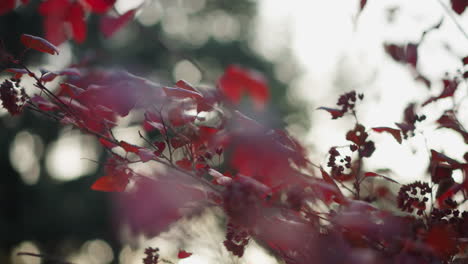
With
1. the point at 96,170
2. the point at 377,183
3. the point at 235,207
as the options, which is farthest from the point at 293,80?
the point at 235,207

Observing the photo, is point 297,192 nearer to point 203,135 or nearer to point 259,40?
point 203,135

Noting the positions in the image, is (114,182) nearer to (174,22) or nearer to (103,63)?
(103,63)

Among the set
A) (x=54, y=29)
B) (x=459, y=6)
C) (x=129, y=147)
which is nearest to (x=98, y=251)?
(x=129, y=147)

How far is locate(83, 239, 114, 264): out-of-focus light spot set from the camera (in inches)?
307

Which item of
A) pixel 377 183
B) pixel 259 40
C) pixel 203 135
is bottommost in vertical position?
pixel 259 40

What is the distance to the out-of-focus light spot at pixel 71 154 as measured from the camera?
307 inches

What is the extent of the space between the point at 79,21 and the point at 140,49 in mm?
6918

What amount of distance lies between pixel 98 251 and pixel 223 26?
5669 mm

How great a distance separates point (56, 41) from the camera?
1.17m

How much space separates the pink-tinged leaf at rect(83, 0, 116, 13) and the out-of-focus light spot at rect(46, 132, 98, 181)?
280 inches

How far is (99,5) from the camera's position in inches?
42.3

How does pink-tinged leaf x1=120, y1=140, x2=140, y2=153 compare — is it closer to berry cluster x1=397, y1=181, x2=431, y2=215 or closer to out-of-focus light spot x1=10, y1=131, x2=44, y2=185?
berry cluster x1=397, y1=181, x2=431, y2=215

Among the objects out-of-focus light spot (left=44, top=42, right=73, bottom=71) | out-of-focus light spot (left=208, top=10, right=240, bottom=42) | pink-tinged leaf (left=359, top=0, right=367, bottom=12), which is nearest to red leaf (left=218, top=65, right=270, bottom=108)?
pink-tinged leaf (left=359, top=0, right=367, bottom=12)

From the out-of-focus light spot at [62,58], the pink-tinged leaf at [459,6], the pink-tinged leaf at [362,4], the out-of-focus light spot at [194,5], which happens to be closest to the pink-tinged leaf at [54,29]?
the pink-tinged leaf at [362,4]
